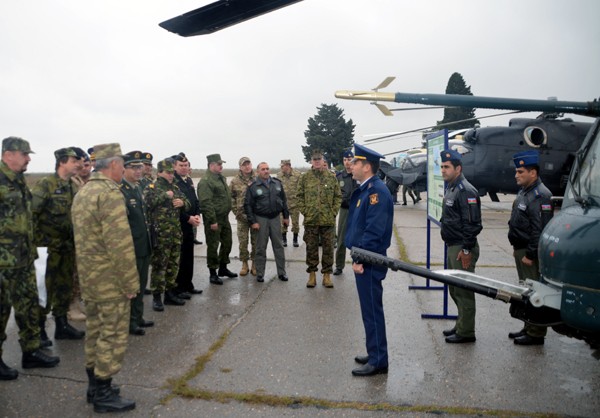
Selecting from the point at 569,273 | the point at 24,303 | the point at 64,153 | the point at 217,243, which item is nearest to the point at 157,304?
the point at 217,243

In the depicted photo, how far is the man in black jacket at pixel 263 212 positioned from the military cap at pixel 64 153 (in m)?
3.01

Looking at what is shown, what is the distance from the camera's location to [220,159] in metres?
7.35

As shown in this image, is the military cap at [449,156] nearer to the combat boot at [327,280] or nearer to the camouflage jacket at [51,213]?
the combat boot at [327,280]

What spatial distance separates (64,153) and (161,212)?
4.68 feet

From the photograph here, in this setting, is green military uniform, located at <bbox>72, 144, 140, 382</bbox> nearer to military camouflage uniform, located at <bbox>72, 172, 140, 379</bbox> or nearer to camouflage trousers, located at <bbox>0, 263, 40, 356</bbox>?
military camouflage uniform, located at <bbox>72, 172, 140, 379</bbox>

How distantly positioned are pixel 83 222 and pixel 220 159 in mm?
4053

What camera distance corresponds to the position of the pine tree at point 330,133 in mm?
35281

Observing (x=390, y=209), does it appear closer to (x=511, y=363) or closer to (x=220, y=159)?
(x=511, y=363)

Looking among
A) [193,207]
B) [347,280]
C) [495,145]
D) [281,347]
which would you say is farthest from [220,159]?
[495,145]

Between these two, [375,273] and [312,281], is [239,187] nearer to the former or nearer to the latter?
[312,281]

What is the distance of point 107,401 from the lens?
11.1ft

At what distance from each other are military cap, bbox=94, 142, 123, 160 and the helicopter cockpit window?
12171 mm

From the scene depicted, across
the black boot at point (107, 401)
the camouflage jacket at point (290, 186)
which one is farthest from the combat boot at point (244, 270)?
the black boot at point (107, 401)

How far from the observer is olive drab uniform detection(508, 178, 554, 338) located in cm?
461
